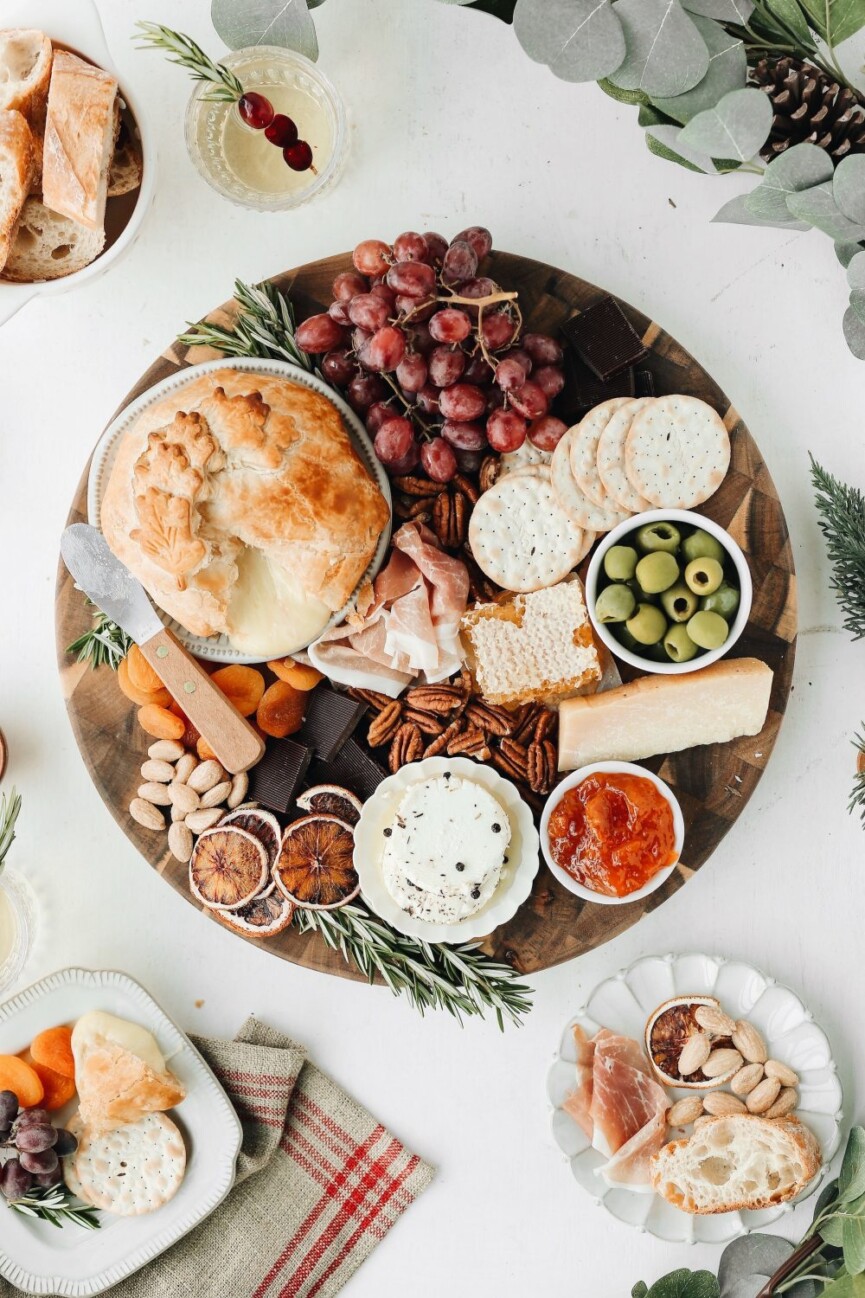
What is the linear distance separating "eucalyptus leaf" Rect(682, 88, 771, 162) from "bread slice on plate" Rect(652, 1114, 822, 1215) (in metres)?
1.60

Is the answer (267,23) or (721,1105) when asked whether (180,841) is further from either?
(267,23)

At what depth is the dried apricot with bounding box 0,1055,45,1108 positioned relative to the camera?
6.30ft

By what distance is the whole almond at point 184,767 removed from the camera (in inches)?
74.8

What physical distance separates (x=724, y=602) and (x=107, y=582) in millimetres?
1057

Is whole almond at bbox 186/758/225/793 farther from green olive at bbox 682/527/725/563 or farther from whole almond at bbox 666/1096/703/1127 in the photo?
whole almond at bbox 666/1096/703/1127

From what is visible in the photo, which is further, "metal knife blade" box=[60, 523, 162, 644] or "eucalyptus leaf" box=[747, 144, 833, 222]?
"metal knife blade" box=[60, 523, 162, 644]

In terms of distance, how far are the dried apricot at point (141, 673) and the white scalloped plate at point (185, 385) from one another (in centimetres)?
9

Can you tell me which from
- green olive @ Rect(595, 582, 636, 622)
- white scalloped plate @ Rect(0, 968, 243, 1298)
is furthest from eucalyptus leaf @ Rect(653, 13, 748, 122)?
white scalloped plate @ Rect(0, 968, 243, 1298)

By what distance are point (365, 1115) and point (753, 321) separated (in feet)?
5.47

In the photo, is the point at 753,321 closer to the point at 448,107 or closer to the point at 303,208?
the point at 448,107

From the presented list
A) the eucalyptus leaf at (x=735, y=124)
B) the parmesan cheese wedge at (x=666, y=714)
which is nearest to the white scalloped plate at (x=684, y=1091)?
the parmesan cheese wedge at (x=666, y=714)

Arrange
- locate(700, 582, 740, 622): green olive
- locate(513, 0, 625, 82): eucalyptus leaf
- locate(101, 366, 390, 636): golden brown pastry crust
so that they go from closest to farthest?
locate(513, 0, 625, 82): eucalyptus leaf
locate(101, 366, 390, 636): golden brown pastry crust
locate(700, 582, 740, 622): green olive

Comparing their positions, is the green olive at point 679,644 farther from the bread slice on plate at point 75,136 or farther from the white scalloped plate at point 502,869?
the bread slice on plate at point 75,136

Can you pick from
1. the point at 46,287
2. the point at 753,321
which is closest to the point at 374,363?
the point at 46,287
